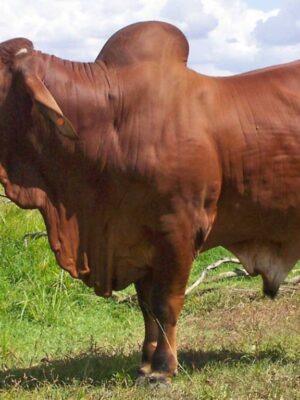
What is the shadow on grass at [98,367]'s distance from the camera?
4863 mm

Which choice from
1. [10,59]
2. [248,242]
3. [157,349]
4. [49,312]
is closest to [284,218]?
[248,242]

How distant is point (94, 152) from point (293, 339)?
189cm

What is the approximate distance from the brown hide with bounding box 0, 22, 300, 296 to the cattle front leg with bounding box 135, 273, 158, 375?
157 mm

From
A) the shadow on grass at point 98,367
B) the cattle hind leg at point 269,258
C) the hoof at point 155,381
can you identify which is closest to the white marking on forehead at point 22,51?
the cattle hind leg at point 269,258

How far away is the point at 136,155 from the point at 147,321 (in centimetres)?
97

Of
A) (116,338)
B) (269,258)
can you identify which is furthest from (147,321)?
(116,338)

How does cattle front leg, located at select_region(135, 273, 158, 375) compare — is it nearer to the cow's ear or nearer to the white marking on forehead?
the cow's ear

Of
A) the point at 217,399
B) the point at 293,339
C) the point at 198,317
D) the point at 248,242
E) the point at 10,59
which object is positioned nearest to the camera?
the point at 217,399

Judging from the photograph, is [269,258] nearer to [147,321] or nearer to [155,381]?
[147,321]

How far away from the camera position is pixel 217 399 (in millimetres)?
4383

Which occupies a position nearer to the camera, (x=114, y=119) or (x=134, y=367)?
(x=114, y=119)

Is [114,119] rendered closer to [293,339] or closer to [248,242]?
[248,242]

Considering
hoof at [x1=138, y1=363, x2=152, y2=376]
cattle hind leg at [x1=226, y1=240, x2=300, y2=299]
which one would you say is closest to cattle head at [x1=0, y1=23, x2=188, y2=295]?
hoof at [x1=138, y1=363, x2=152, y2=376]

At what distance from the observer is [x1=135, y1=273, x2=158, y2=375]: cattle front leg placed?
4996mm
